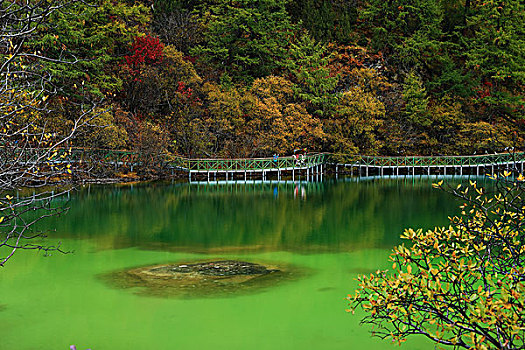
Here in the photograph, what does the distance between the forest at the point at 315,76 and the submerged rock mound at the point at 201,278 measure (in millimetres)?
21549

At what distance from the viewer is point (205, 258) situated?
483 inches

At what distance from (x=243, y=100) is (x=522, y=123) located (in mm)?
18193

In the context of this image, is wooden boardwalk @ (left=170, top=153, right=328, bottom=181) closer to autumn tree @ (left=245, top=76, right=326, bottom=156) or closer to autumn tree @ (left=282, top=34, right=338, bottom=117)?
autumn tree @ (left=245, top=76, right=326, bottom=156)

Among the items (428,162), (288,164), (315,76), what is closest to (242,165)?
(288,164)

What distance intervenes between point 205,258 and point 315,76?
26.9 m

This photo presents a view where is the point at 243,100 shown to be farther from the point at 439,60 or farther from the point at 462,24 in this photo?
the point at 462,24

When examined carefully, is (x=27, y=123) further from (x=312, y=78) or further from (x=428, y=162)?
(x=428, y=162)

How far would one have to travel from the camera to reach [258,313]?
8.44m

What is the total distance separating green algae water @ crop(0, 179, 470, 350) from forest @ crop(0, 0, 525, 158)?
40.3ft

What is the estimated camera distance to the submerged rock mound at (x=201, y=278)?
9.55 m

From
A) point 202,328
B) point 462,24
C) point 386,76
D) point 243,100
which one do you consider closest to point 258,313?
point 202,328

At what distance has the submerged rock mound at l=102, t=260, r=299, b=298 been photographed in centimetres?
955

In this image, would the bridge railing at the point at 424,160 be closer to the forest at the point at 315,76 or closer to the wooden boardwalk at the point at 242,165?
the forest at the point at 315,76

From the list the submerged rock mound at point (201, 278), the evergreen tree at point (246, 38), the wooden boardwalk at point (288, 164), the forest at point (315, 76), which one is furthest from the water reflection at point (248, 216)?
the evergreen tree at point (246, 38)
